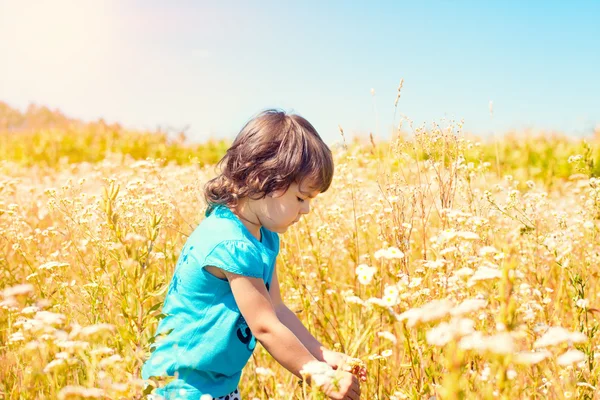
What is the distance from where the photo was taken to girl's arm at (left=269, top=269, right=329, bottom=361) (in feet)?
7.60

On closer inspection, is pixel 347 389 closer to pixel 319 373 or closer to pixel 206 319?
pixel 319 373

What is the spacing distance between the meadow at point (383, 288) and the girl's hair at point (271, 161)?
40 cm

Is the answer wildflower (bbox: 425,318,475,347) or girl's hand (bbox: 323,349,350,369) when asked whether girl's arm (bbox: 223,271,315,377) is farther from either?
wildflower (bbox: 425,318,475,347)

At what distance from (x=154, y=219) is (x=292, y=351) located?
66 centimetres

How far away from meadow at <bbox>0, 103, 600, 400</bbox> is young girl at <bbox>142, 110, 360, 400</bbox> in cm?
15

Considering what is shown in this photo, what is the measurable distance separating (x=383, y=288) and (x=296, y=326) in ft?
2.90

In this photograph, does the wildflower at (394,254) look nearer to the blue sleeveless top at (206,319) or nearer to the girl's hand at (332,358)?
the blue sleeveless top at (206,319)

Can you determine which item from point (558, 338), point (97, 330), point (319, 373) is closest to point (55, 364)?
point (97, 330)

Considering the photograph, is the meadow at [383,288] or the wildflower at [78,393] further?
the meadow at [383,288]

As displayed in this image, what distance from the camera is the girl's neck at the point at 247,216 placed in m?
2.24

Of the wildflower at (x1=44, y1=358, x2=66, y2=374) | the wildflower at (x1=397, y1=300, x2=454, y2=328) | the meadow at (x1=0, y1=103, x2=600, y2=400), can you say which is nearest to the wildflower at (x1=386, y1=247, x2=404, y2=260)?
the meadow at (x1=0, y1=103, x2=600, y2=400)

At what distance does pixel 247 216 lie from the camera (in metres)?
2.25

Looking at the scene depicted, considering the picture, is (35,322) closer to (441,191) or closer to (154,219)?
(154,219)

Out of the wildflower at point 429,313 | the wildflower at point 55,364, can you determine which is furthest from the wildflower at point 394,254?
the wildflower at point 55,364
